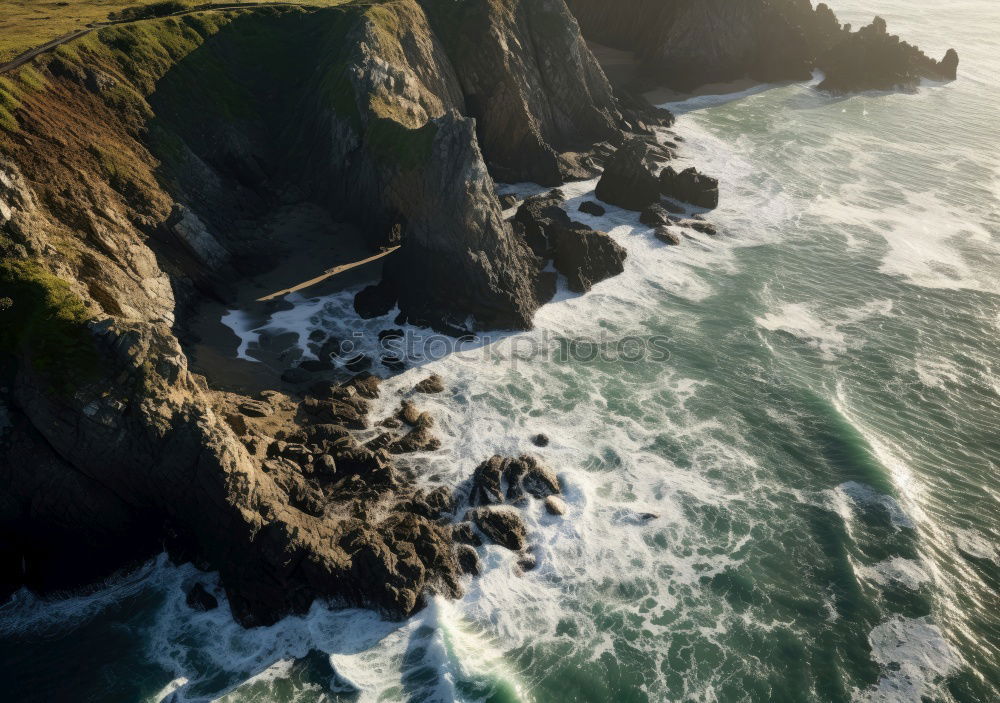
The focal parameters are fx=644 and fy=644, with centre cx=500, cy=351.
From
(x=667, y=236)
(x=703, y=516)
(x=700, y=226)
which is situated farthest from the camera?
(x=700, y=226)

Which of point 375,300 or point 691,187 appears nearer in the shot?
point 375,300

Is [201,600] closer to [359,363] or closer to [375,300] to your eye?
[359,363]

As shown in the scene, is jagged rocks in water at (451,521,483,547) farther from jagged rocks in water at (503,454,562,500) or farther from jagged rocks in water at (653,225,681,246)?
jagged rocks in water at (653,225,681,246)

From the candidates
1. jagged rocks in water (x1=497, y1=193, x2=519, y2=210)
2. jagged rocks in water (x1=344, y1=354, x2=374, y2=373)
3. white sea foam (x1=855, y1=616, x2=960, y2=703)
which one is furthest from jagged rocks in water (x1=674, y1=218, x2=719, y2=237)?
white sea foam (x1=855, y1=616, x2=960, y2=703)

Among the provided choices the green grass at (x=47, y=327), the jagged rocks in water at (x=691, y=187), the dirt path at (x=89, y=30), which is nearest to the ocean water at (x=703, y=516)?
the jagged rocks in water at (x=691, y=187)

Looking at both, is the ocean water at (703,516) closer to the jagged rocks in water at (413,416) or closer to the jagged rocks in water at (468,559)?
the jagged rocks in water at (468,559)

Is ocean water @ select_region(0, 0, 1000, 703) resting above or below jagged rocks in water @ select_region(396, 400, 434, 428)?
below

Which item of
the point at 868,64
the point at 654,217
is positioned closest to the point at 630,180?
the point at 654,217
